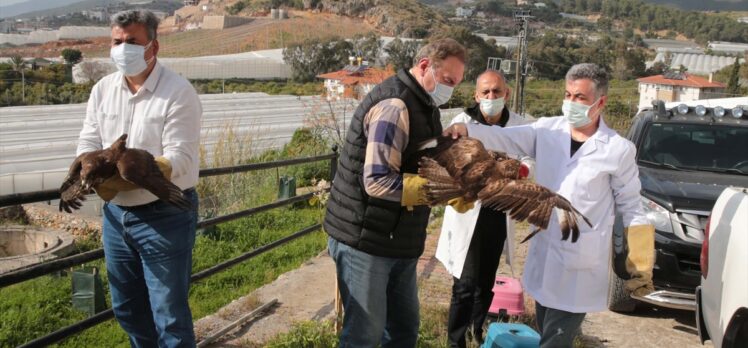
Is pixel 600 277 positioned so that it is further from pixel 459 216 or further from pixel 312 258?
pixel 312 258

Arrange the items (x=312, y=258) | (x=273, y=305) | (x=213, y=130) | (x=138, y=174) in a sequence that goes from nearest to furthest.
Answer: (x=138, y=174)
(x=273, y=305)
(x=312, y=258)
(x=213, y=130)

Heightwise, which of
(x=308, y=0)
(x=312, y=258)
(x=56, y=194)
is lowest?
(x=312, y=258)

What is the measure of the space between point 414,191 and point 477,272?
1718 millimetres

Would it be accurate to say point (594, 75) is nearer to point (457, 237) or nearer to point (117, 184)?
point (457, 237)

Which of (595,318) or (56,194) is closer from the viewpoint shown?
(56,194)

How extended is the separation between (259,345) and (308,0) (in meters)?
132

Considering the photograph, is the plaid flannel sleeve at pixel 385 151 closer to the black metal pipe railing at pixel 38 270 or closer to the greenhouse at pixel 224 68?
the black metal pipe railing at pixel 38 270

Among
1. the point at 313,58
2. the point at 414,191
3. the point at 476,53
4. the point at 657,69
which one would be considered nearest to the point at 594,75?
the point at 414,191

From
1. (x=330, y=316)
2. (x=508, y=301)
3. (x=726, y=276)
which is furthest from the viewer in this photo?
(x=330, y=316)

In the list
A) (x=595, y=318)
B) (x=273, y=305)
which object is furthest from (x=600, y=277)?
(x=273, y=305)

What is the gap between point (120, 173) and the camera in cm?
266

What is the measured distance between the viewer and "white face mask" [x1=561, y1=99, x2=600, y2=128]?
10.8 ft

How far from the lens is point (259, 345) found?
4488 mm

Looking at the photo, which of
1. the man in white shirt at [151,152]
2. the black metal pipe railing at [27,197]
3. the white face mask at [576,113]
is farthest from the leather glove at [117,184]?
the white face mask at [576,113]
